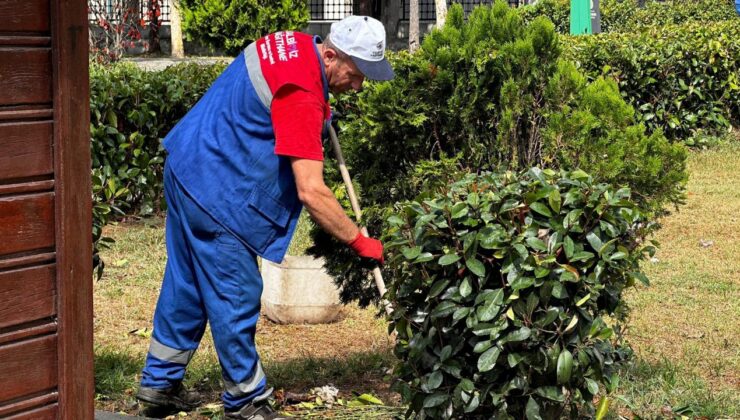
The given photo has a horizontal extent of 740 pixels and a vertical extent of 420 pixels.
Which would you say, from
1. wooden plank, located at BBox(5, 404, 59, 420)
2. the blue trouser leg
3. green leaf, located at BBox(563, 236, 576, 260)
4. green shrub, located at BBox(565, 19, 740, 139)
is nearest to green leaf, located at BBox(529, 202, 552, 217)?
green leaf, located at BBox(563, 236, 576, 260)

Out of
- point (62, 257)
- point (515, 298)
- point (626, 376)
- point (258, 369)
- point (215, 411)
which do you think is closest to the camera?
point (62, 257)

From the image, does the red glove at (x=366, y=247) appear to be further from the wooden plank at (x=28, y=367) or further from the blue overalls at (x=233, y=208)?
the wooden plank at (x=28, y=367)

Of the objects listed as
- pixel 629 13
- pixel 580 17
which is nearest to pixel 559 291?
pixel 580 17

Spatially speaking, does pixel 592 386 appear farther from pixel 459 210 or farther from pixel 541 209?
pixel 459 210

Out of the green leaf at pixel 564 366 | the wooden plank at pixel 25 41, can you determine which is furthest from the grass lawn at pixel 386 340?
the wooden plank at pixel 25 41

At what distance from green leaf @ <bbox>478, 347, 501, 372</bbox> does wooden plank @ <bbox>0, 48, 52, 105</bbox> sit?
1.62 meters

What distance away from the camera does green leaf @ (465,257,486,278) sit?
3.58m

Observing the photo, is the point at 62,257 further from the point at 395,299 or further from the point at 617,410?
the point at 617,410

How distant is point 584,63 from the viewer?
11.5 meters

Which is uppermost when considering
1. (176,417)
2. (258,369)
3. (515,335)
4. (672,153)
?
Answer: (672,153)

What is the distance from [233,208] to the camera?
14.0 feet

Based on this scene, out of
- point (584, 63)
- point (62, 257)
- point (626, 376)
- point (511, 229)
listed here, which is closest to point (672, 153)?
point (626, 376)

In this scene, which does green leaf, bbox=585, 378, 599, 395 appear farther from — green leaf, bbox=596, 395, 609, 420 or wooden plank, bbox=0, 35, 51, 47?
wooden plank, bbox=0, 35, 51, 47

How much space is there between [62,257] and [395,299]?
1215mm
